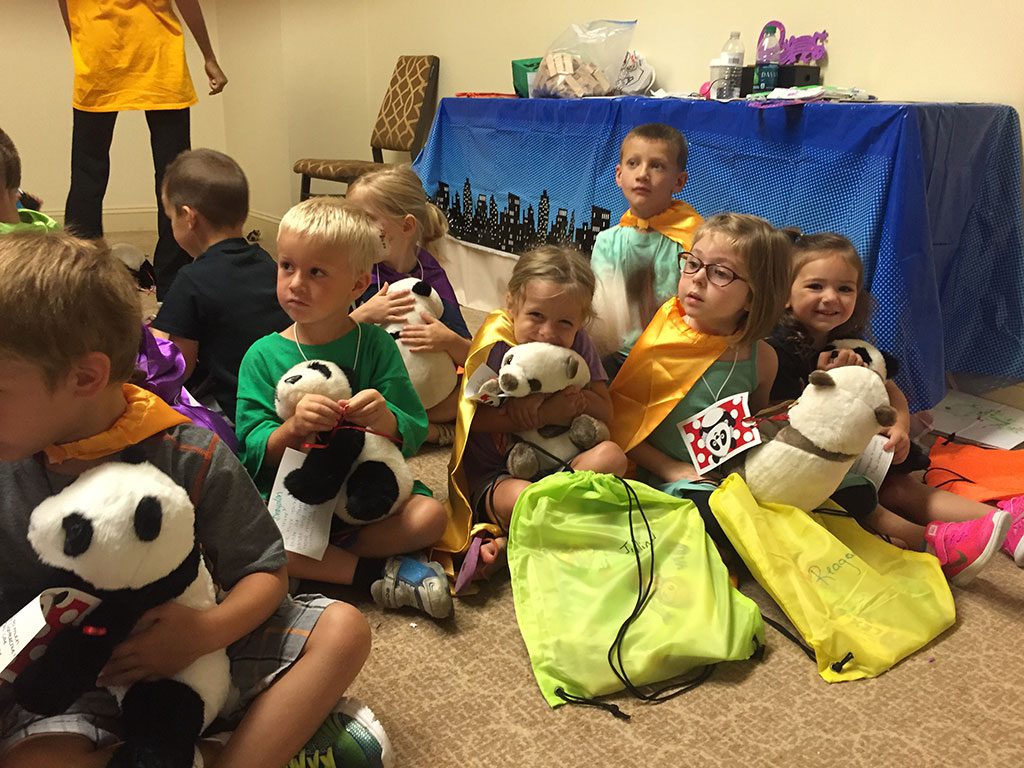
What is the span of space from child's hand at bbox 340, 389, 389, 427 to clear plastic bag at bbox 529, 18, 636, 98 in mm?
1901

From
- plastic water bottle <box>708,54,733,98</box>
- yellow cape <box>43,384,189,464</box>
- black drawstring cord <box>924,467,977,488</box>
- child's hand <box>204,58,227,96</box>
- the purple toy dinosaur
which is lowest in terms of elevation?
black drawstring cord <box>924,467,977,488</box>

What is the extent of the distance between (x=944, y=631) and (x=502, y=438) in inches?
32.0

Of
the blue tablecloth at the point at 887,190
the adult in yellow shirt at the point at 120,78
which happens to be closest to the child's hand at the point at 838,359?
the blue tablecloth at the point at 887,190

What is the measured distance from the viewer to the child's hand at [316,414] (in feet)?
3.94

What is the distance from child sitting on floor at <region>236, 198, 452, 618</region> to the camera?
50.9 inches

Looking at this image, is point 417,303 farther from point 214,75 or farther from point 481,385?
point 214,75

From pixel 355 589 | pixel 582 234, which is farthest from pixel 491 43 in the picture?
pixel 355 589

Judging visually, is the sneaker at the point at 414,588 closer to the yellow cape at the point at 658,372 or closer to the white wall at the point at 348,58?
the yellow cape at the point at 658,372

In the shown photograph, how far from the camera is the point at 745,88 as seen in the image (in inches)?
96.4

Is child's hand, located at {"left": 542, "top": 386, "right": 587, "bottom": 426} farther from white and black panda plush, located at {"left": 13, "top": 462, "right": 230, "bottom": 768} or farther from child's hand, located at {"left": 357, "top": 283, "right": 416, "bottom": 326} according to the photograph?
white and black panda plush, located at {"left": 13, "top": 462, "right": 230, "bottom": 768}

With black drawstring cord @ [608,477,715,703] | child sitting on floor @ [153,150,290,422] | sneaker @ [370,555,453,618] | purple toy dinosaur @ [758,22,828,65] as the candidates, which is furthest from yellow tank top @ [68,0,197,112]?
black drawstring cord @ [608,477,715,703]

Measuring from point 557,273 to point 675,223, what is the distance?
0.61 meters

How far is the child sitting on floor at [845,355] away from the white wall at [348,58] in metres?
1.00

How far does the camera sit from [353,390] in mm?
1331
